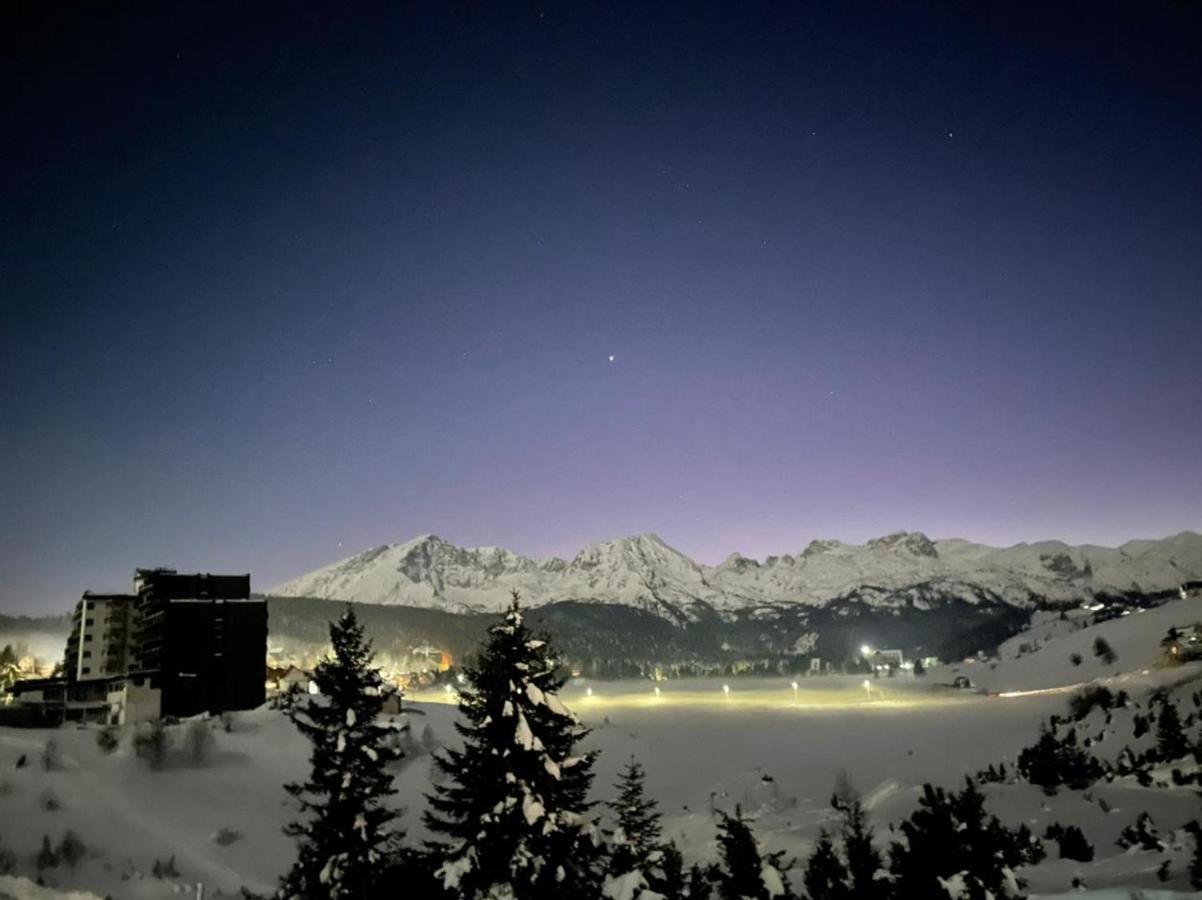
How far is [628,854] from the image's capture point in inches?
801

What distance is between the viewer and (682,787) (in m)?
94.3

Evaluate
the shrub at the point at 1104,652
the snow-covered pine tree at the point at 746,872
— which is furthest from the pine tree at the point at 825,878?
the shrub at the point at 1104,652

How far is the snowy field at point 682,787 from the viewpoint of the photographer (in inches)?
1289

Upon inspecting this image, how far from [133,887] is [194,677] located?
51197 mm

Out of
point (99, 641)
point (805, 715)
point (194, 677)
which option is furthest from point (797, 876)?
point (805, 715)

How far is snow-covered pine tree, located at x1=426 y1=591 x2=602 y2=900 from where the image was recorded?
15.3 m

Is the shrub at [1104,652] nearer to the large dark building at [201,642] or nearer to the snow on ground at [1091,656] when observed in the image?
the snow on ground at [1091,656]

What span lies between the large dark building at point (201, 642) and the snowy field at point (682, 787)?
1729 centimetres

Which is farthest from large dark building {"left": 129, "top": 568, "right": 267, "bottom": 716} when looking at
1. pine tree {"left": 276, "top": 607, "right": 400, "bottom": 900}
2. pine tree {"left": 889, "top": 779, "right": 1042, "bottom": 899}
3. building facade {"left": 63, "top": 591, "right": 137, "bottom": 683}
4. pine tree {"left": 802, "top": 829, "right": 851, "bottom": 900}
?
pine tree {"left": 889, "top": 779, "right": 1042, "bottom": 899}

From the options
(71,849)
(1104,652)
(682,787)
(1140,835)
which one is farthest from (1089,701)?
(71,849)

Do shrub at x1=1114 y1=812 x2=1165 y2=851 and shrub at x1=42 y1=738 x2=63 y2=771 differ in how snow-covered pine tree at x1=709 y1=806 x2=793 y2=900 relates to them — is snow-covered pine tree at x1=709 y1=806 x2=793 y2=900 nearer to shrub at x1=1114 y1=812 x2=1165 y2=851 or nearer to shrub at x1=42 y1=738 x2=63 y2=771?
shrub at x1=1114 y1=812 x2=1165 y2=851

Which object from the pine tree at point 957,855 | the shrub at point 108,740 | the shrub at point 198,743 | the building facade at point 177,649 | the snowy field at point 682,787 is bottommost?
the snowy field at point 682,787

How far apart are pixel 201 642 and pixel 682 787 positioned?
182 feet

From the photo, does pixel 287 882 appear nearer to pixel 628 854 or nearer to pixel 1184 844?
pixel 628 854
